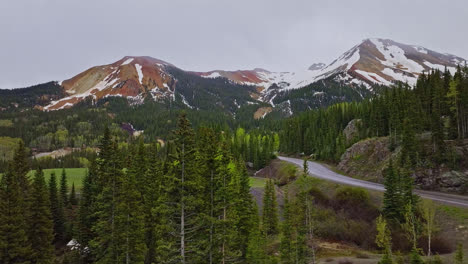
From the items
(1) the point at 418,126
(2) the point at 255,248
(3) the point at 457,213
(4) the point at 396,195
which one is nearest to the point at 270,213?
(2) the point at 255,248

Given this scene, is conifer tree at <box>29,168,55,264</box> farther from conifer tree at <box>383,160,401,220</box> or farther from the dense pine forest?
the dense pine forest

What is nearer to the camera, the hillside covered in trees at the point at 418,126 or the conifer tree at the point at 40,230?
the conifer tree at the point at 40,230

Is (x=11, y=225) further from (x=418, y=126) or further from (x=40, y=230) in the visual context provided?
(x=418, y=126)

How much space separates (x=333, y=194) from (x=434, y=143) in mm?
22531

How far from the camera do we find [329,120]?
123812 millimetres

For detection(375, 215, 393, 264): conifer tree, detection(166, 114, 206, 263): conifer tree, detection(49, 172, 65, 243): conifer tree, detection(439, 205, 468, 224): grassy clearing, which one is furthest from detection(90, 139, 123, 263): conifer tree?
detection(439, 205, 468, 224): grassy clearing

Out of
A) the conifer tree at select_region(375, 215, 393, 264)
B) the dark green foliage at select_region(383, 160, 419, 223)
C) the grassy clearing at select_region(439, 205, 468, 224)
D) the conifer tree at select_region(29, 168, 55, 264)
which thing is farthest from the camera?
the dark green foliage at select_region(383, 160, 419, 223)

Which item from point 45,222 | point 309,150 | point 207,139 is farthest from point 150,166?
point 309,150

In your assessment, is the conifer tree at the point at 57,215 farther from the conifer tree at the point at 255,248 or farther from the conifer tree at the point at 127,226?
the conifer tree at the point at 255,248

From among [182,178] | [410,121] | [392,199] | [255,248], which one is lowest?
[255,248]

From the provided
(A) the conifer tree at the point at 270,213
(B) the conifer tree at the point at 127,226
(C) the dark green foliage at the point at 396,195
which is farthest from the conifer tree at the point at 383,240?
(B) the conifer tree at the point at 127,226

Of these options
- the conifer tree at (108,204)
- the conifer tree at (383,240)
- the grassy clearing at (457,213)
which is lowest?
the grassy clearing at (457,213)

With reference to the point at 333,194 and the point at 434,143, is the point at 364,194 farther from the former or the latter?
the point at 434,143

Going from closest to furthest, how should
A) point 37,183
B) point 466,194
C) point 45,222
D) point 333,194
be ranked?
point 45,222 < point 37,183 < point 466,194 < point 333,194
